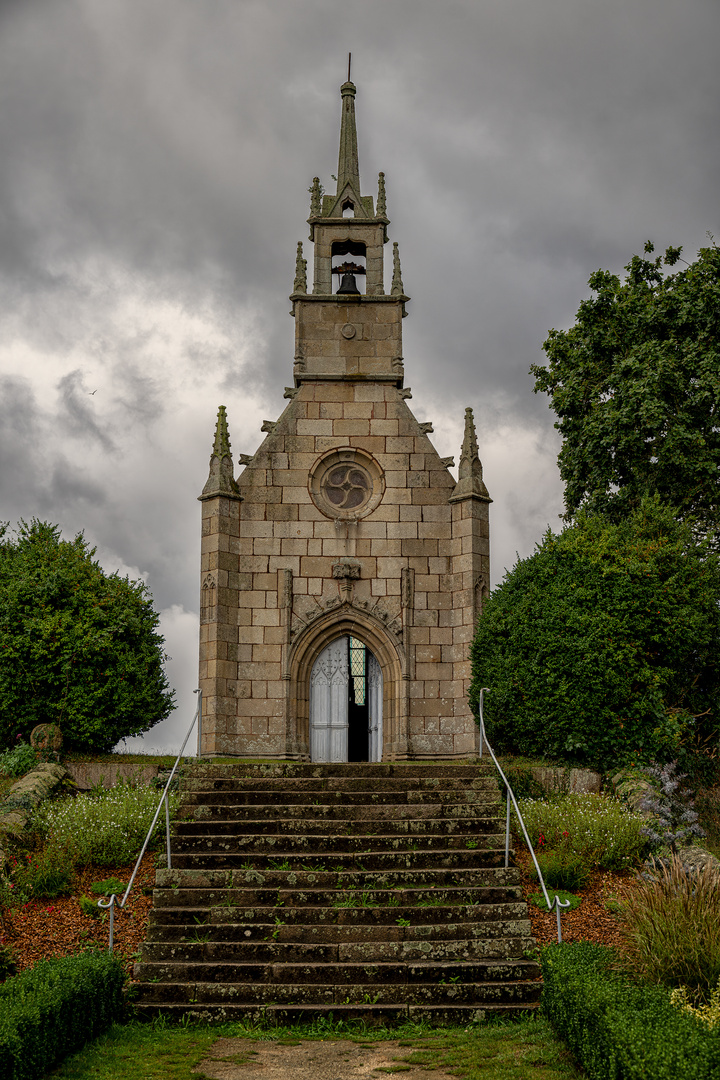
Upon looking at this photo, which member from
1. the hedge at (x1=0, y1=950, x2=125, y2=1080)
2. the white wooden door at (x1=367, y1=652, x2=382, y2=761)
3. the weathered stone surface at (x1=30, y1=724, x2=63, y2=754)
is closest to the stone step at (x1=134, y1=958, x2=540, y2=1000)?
the hedge at (x1=0, y1=950, x2=125, y2=1080)

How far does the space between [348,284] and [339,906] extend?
12882 millimetres

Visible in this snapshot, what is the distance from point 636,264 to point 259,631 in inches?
437

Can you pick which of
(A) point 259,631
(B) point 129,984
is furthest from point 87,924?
(A) point 259,631

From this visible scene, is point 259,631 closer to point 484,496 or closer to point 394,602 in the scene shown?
point 394,602

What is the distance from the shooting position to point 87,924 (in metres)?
10.7

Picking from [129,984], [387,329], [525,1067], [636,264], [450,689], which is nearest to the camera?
[525,1067]

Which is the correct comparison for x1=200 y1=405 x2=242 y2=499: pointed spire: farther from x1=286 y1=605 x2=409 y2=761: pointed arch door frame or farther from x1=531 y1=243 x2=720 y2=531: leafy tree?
x1=531 y1=243 x2=720 y2=531: leafy tree

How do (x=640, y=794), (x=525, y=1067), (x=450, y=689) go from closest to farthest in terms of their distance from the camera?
(x=525, y=1067) < (x=640, y=794) < (x=450, y=689)

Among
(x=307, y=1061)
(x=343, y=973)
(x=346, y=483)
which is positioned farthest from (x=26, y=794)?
(x=346, y=483)

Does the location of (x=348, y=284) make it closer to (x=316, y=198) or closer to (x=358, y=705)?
(x=316, y=198)

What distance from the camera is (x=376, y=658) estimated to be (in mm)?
18609

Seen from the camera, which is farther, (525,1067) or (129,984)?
(129,984)

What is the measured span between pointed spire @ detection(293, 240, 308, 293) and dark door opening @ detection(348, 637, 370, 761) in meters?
6.67

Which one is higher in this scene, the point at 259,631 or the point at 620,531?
the point at 620,531
